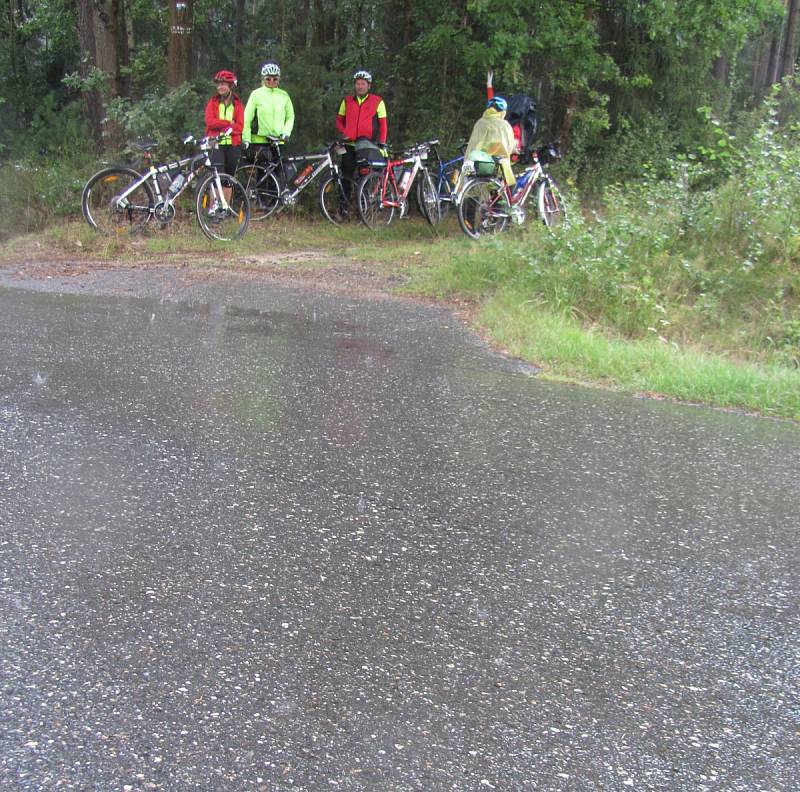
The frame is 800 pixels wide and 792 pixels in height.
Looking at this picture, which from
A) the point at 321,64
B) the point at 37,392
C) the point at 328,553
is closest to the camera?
the point at 328,553

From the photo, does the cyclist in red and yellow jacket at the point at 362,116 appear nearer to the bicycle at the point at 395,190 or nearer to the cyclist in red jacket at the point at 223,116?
the bicycle at the point at 395,190

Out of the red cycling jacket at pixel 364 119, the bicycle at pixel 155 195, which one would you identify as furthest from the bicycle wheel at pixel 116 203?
the red cycling jacket at pixel 364 119

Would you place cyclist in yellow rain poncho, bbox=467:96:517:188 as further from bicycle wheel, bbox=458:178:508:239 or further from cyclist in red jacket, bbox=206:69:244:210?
cyclist in red jacket, bbox=206:69:244:210

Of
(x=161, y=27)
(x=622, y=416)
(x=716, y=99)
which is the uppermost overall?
(x=161, y=27)

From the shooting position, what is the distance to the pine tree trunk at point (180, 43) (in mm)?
14242

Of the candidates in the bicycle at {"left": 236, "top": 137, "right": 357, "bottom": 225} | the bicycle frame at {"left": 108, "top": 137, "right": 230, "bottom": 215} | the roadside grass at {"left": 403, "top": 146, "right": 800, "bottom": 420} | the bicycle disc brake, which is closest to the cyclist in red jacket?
the bicycle frame at {"left": 108, "top": 137, "right": 230, "bottom": 215}

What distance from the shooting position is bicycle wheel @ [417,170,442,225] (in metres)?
13.6

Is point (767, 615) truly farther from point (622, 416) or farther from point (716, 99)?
point (716, 99)

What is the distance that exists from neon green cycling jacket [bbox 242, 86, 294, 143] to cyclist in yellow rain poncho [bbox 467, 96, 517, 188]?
8.31 ft

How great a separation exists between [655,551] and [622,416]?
2079 mm

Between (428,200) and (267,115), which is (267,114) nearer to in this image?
(267,115)

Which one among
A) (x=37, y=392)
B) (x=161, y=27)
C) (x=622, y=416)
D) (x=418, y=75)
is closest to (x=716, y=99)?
(x=418, y=75)

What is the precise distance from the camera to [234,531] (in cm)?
371

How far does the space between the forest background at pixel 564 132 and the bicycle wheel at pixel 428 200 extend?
47 cm
